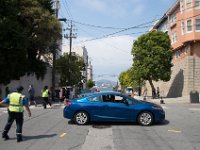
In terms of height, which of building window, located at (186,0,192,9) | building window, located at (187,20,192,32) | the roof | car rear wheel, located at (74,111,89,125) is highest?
the roof

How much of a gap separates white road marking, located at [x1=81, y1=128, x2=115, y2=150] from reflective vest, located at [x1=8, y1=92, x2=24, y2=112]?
2.28 meters

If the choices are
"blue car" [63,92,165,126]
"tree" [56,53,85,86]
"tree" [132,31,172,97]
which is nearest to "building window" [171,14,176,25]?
"tree" [132,31,172,97]

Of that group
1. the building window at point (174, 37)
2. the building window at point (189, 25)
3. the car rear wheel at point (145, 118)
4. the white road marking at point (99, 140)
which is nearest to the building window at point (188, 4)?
the building window at point (189, 25)

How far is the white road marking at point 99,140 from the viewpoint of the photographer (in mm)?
10688

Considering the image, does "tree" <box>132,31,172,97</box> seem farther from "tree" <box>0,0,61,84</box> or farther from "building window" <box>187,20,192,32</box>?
"tree" <box>0,0,61,84</box>

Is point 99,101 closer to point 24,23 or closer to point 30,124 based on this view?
point 30,124

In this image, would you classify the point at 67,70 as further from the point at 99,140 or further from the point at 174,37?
the point at 99,140

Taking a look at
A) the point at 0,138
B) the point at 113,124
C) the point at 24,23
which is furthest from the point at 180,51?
the point at 0,138

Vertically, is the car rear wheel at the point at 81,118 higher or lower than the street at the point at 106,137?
higher

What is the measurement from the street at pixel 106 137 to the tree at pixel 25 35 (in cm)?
1848

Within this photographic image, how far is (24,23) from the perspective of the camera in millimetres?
40750

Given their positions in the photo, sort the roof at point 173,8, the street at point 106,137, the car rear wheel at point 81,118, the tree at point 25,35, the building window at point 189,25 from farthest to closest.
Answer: the roof at point 173,8
the building window at point 189,25
the tree at point 25,35
the car rear wheel at point 81,118
the street at point 106,137

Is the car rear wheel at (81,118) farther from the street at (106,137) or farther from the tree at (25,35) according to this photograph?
the tree at (25,35)

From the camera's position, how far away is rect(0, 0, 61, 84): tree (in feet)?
111
